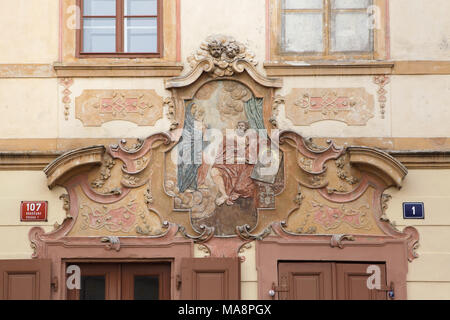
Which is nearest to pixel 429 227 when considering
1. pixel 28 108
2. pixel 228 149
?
pixel 228 149

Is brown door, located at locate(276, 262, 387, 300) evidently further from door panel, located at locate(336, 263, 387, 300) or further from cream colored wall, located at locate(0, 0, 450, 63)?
cream colored wall, located at locate(0, 0, 450, 63)

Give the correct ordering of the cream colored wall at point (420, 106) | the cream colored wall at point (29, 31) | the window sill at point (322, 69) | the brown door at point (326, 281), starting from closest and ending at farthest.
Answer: the brown door at point (326, 281) → the cream colored wall at point (420, 106) → the window sill at point (322, 69) → the cream colored wall at point (29, 31)

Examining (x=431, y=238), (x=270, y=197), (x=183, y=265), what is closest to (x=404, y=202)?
(x=431, y=238)

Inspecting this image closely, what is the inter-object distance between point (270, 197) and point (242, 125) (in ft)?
3.09

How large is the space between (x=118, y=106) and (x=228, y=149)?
144 cm

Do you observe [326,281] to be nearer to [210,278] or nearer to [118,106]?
[210,278]

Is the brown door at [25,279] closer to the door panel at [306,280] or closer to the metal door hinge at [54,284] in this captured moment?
the metal door hinge at [54,284]

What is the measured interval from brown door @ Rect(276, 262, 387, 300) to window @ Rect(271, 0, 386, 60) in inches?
101

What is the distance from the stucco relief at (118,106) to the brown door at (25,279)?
1831mm

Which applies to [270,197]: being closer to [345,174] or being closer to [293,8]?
[345,174]

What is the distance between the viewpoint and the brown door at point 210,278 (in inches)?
562

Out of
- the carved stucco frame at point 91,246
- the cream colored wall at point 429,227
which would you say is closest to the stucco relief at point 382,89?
the cream colored wall at point 429,227

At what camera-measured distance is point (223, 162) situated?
14688mm

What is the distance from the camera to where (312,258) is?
47.3ft
